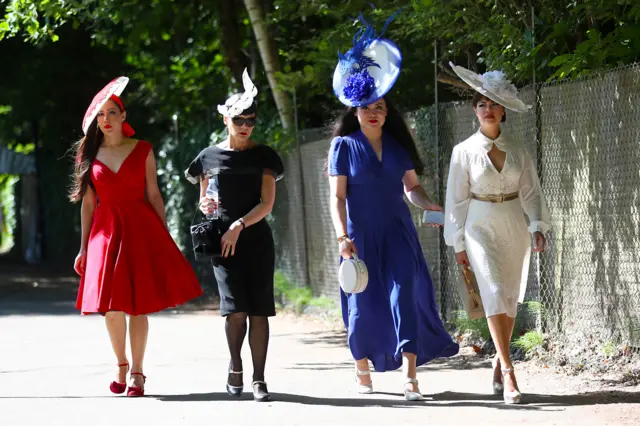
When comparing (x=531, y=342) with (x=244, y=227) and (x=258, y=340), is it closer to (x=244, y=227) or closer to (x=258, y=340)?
(x=258, y=340)

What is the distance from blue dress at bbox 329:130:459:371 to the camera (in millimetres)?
7918

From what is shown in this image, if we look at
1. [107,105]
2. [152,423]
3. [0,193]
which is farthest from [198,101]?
[0,193]

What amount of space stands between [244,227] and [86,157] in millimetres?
1319

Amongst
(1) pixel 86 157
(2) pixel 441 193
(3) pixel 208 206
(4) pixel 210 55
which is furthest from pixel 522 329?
(4) pixel 210 55

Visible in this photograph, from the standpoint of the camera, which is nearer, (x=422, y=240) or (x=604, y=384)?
(x=604, y=384)

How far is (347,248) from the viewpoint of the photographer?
7766 millimetres

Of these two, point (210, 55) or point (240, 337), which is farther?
point (210, 55)

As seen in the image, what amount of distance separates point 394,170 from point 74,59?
746 inches

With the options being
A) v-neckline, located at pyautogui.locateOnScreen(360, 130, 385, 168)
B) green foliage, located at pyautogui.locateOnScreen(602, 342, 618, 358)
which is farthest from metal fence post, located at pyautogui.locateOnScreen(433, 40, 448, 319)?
v-neckline, located at pyautogui.locateOnScreen(360, 130, 385, 168)

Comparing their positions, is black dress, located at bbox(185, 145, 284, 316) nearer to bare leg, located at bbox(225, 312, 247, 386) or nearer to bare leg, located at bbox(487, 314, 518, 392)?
bare leg, located at bbox(225, 312, 247, 386)

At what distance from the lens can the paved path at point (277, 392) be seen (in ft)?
23.3

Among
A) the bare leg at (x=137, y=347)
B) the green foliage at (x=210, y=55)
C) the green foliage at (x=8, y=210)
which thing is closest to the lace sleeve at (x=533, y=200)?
the green foliage at (x=210, y=55)

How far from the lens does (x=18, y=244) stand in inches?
1375

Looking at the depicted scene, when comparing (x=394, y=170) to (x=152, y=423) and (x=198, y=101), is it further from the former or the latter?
(x=198, y=101)
